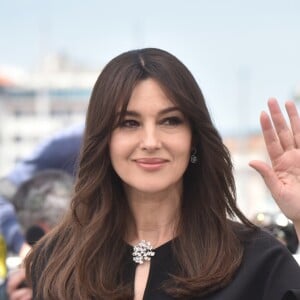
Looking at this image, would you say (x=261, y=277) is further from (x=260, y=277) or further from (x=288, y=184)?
(x=288, y=184)

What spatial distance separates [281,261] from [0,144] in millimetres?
87504

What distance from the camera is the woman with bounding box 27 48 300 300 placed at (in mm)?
2691

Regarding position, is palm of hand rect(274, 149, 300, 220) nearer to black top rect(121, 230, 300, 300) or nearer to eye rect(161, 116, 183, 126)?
black top rect(121, 230, 300, 300)

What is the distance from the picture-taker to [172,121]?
275cm

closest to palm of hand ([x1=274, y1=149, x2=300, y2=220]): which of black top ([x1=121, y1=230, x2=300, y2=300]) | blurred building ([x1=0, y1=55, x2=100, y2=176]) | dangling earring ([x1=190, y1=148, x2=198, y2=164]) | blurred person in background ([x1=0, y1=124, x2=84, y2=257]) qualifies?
black top ([x1=121, y1=230, x2=300, y2=300])

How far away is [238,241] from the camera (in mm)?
2762

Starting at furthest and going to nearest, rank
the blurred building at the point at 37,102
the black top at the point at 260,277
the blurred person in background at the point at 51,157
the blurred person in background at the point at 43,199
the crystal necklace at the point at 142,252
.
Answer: the blurred building at the point at 37,102 < the blurred person in background at the point at 51,157 < the blurred person in background at the point at 43,199 < the crystal necklace at the point at 142,252 < the black top at the point at 260,277

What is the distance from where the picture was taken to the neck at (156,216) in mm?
2891

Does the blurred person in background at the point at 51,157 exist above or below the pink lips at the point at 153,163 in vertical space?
below

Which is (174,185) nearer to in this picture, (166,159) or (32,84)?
(166,159)

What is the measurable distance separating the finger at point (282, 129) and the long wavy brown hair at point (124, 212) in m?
0.19

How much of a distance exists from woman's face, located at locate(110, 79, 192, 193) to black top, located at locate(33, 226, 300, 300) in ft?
1.00

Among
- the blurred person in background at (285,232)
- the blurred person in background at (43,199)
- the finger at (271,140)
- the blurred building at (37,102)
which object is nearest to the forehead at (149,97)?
the finger at (271,140)

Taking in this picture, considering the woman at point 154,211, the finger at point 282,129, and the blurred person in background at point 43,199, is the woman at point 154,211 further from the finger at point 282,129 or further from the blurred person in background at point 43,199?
the blurred person in background at point 43,199
